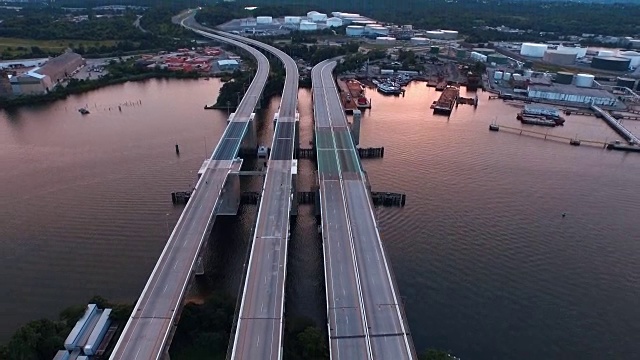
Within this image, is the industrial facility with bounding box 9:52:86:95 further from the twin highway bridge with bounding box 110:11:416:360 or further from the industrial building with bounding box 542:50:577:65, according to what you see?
the industrial building with bounding box 542:50:577:65

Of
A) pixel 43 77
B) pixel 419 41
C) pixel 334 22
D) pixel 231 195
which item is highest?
pixel 334 22

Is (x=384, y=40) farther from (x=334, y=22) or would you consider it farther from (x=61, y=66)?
(x=61, y=66)

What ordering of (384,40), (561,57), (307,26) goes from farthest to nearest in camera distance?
1. (307,26)
2. (384,40)
3. (561,57)

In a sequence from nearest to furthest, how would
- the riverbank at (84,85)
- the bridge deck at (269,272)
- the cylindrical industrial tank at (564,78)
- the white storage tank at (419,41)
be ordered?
the bridge deck at (269,272) → the riverbank at (84,85) → the cylindrical industrial tank at (564,78) → the white storage tank at (419,41)

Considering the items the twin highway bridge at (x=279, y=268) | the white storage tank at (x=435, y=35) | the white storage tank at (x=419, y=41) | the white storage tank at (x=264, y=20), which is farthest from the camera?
the white storage tank at (x=264, y=20)

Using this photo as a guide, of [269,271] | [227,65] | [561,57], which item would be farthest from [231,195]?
[561,57]

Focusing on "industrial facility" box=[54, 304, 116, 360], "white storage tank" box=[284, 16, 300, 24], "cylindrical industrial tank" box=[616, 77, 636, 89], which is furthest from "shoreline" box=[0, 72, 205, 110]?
"cylindrical industrial tank" box=[616, 77, 636, 89]

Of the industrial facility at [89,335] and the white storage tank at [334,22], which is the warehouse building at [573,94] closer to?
the industrial facility at [89,335]

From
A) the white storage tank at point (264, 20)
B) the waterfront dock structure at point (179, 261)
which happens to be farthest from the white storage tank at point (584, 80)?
the white storage tank at point (264, 20)
